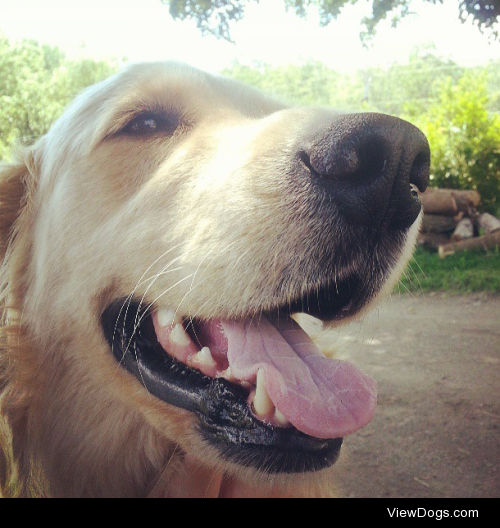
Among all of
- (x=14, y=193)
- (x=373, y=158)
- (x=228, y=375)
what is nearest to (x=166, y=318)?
(x=228, y=375)

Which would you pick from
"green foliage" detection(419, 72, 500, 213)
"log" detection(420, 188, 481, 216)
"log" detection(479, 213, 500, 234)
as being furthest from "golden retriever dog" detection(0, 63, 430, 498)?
"green foliage" detection(419, 72, 500, 213)

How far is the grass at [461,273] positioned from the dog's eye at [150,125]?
20.2 feet

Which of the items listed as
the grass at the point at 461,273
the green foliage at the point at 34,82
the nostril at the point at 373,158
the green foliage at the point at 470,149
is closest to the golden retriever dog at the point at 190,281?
the nostril at the point at 373,158

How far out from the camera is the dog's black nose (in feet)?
5.04

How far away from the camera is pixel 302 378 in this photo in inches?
72.7

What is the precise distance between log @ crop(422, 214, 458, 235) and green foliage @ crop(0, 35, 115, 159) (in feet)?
25.7

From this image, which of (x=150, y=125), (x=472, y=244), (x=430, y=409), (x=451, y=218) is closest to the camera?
(x=150, y=125)

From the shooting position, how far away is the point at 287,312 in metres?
1.95

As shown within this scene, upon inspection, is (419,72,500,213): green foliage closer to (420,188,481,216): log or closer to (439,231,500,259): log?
(420,188,481,216): log

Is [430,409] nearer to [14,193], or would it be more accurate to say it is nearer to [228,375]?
[228,375]

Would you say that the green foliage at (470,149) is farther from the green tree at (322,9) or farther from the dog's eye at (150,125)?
the dog's eye at (150,125)

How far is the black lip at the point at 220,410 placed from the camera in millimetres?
1730

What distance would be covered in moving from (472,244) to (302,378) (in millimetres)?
9837

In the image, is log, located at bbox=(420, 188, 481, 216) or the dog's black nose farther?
log, located at bbox=(420, 188, 481, 216)
